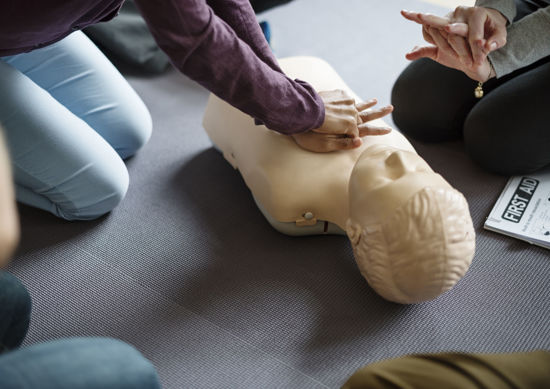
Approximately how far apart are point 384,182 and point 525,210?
0.52 meters

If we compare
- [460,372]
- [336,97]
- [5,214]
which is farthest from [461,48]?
[5,214]

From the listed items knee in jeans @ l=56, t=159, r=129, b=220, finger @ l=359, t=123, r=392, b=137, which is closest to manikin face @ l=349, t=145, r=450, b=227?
finger @ l=359, t=123, r=392, b=137

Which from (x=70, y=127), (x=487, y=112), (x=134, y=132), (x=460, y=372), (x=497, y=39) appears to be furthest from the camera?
(x=134, y=132)

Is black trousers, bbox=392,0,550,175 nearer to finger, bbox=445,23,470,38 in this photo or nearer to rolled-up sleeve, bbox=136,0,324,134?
finger, bbox=445,23,470,38

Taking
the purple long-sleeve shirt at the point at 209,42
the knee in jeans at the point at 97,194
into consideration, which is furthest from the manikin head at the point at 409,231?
the knee in jeans at the point at 97,194

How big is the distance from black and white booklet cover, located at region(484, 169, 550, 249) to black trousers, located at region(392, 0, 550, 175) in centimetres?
4

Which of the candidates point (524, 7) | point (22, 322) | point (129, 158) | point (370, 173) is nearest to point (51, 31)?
point (129, 158)

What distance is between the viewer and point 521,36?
1260mm

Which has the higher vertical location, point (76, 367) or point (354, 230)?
point (76, 367)

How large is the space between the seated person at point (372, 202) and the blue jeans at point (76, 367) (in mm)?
506

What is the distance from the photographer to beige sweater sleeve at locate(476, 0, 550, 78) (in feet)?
4.12

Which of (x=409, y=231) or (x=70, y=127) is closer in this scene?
(x=409, y=231)

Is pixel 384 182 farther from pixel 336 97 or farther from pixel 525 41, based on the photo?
pixel 525 41

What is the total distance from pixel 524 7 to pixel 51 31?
126 cm
